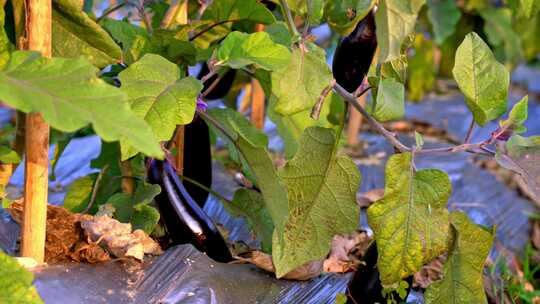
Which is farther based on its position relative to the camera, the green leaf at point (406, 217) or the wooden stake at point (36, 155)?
the green leaf at point (406, 217)

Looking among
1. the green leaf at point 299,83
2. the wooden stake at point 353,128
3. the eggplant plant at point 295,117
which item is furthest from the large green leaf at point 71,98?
the wooden stake at point 353,128

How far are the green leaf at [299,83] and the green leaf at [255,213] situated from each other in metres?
0.37

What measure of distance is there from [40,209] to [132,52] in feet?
1.18

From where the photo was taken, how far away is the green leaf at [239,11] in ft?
4.55

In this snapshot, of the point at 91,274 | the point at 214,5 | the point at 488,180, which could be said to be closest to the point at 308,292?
the point at 91,274

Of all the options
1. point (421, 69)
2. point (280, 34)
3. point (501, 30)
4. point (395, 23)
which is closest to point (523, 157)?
point (395, 23)

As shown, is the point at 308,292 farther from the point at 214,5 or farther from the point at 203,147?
the point at 214,5

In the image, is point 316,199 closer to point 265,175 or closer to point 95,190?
point 265,175

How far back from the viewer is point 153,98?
45.4 inches

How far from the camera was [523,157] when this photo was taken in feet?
3.92

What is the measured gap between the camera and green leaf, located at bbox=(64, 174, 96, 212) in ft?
5.05

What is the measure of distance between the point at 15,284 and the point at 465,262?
0.65 meters

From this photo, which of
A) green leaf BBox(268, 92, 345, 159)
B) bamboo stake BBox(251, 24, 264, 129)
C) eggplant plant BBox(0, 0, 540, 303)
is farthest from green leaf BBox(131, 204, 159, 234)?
bamboo stake BBox(251, 24, 264, 129)

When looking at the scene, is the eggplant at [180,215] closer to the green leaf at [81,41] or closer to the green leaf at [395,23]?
the green leaf at [81,41]
